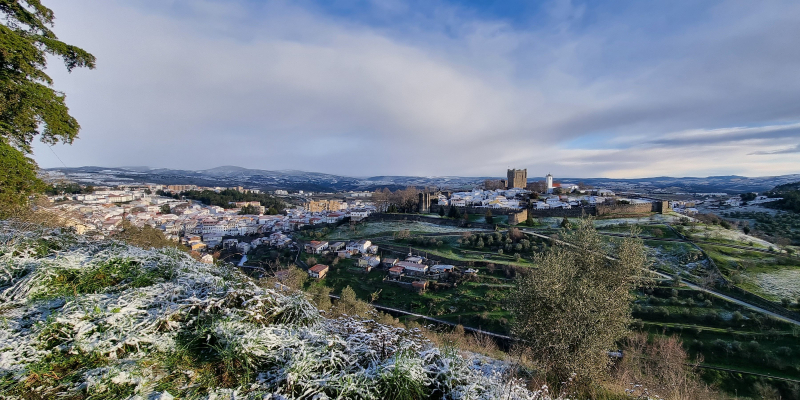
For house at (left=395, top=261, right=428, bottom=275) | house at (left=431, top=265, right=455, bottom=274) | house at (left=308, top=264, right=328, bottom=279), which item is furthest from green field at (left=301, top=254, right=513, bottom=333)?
house at (left=431, top=265, right=455, bottom=274)

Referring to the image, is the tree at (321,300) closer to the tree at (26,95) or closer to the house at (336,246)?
the tree at (26,95)

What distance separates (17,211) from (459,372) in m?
8.54

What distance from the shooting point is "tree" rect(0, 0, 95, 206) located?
5961 mm

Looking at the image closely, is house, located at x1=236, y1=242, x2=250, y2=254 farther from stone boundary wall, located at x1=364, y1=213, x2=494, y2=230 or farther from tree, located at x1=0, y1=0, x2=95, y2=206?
tree, located at x1=0, y1=0, x2=95, y2=206

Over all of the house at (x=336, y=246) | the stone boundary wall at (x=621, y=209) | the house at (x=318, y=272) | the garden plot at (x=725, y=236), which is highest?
the stone boundary wall at (x=621, y=209)

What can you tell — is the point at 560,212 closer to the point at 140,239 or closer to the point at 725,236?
the point at 725,236

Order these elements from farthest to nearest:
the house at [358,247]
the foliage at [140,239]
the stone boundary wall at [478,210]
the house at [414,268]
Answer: the stone boundary wall at [478,210] < the house at [358,247] < the house at [414,268] < the foliage at [140,239]

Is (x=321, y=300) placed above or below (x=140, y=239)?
below

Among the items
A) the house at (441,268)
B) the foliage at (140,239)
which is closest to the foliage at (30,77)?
the foliage at (140,239)

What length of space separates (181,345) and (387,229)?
3500 cm

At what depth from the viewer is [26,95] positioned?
627 centimetres

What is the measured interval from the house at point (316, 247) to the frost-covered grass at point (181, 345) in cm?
2869

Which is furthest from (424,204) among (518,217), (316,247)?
(316,247)

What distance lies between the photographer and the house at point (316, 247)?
31859 millimetres
